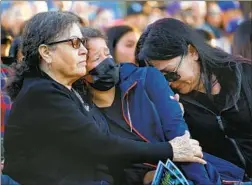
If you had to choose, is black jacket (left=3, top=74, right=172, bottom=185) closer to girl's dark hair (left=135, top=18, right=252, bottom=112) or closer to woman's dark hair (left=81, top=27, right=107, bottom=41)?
woman's dark hair (left=81, top=27, right=107, bottom=41)

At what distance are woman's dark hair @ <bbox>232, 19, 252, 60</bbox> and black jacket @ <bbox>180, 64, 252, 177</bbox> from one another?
59 centimetres

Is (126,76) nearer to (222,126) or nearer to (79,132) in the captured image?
(79,132)

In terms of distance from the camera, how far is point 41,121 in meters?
2.42

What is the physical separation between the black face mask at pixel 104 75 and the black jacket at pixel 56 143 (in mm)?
100

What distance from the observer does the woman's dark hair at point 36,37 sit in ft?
7.96

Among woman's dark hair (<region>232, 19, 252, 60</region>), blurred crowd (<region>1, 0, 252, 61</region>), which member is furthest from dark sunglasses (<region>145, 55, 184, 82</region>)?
woman's dark hair (<region>232, 19, 252, 60</region>)

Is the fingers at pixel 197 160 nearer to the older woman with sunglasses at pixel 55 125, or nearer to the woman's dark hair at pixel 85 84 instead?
the older woman with sunglasses at pixel 55 125

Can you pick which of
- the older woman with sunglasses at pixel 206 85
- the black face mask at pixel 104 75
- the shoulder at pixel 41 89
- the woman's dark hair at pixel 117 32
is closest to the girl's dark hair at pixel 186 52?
the older woman with sunglasses at pixel 206 85

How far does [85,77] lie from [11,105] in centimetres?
28

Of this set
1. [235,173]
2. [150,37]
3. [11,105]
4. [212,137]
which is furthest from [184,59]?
[11,105]

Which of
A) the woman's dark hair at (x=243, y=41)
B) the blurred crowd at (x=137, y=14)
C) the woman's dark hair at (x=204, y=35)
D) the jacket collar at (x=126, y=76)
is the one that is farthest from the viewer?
the woman's dark hair at (x=243, y=41)

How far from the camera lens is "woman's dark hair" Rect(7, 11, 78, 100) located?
Result: 2.43m

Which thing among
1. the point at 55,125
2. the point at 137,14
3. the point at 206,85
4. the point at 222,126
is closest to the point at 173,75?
the point at 206,85

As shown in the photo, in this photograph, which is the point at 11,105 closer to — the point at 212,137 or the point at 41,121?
the point at 41,121
